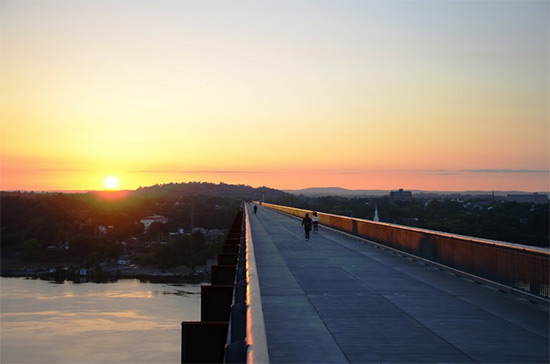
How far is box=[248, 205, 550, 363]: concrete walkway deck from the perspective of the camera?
7.92 metres

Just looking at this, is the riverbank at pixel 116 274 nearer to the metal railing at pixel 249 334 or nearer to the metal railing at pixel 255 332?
the metal railing at pixel 249 334

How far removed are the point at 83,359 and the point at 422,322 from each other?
39.0 metres

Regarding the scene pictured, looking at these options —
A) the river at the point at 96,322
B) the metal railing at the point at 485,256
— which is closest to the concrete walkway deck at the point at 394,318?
the metal railing at the point at 485,256

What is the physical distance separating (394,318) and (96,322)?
52421 mm

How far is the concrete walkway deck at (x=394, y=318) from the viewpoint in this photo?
312 inches

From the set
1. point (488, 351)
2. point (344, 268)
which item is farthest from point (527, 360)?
point (344, 268)

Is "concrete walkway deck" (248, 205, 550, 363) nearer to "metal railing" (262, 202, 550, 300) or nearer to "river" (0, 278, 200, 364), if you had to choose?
"metal railing" (262, 202, 550, 300)

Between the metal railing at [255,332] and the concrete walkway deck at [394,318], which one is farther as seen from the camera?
the concrete walkway deck at [394,318]

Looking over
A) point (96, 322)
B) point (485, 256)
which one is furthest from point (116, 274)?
point (485, 256)

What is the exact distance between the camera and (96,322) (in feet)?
193

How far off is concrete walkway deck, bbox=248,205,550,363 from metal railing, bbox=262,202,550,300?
337mm

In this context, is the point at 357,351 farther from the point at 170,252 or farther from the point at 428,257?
the point at 170,252

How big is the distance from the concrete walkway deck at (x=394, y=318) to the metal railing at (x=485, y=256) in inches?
13.3

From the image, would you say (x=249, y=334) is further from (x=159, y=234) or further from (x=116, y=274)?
(x=159, y=234)
